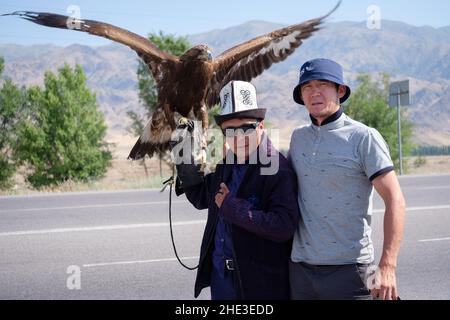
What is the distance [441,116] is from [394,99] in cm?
8880

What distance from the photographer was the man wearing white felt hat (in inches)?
78.2

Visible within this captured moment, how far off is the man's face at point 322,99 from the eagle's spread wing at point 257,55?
141 centimetres

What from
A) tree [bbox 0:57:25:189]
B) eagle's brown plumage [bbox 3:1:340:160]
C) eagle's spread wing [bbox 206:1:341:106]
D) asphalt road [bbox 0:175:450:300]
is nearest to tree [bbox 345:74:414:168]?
tree [bbox 0:57:25:189]

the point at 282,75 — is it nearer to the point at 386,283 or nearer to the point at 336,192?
the point at 336,192

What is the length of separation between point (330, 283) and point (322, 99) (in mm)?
728

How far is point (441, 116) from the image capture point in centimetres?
9825

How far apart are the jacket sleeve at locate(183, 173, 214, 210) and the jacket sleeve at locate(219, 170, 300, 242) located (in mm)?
310

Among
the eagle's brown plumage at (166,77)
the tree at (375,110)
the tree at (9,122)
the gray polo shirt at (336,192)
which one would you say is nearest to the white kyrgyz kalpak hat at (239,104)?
the gray polo shirt at (336,192)

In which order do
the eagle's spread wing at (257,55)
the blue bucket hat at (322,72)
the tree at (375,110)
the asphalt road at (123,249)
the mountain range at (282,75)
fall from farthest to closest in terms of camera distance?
the mountain range at (282,75) < the tree at (375,110) < the asphalt road at (123,249) < the eagle's spread wing at (257,55) < the blue bucket hat at (322,72)

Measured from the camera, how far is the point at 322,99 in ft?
6.75

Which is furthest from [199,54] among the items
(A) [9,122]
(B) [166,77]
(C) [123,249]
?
(A) [9,122]

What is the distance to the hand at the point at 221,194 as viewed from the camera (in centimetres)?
201

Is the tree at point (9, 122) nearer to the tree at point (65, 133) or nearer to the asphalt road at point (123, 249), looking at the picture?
the tree at point (65, 133)
